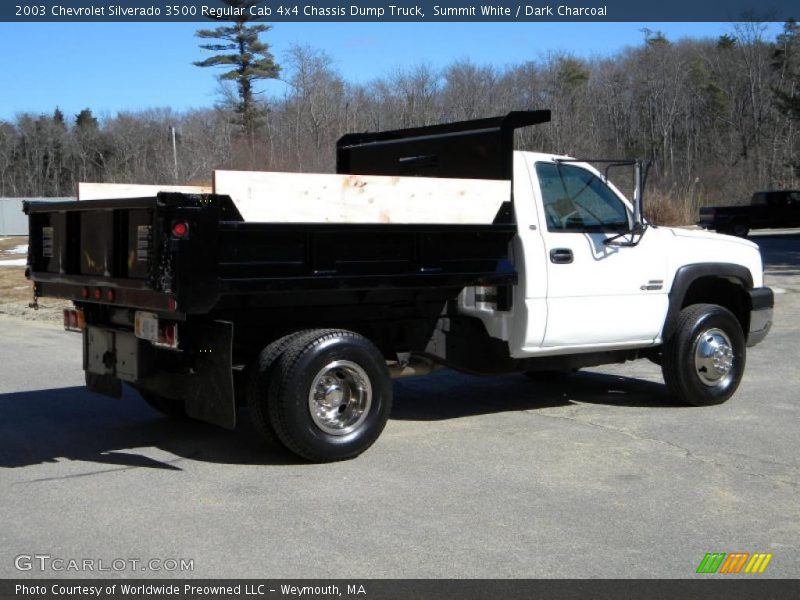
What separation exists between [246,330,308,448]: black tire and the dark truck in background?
3296 centimetres

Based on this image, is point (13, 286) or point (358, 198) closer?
point (358, 198)

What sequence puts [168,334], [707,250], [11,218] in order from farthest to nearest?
1. [11,218]
2. [707,250]
3. [168,334]

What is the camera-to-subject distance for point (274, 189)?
5.90m

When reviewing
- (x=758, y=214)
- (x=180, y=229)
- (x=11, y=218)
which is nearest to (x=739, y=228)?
(x=758, y=214)

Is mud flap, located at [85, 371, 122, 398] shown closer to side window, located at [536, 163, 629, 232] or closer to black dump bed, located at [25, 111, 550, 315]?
black dump bed, located at [25, 111, 550, 315]

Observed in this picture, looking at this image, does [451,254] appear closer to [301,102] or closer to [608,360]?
[608,360]

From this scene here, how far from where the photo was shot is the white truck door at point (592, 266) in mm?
7500

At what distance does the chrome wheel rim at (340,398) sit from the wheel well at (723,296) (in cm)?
367

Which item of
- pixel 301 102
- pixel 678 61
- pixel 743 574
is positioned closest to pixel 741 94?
pixel 678 61

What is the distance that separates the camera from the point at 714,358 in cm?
841

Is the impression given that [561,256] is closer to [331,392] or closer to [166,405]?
[331,392]

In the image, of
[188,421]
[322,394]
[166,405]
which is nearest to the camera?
[322,394]

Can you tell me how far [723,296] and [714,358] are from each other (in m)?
1.02
